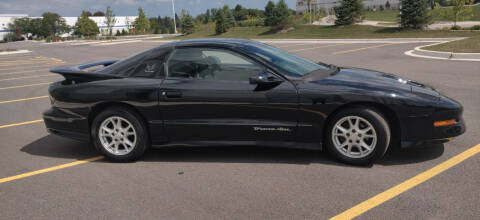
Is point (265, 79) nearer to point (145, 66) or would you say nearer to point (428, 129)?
point (145, 66)

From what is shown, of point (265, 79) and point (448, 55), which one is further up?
point (265, 79)

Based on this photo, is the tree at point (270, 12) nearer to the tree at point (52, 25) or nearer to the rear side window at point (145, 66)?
the rear side window at point (145, 66)

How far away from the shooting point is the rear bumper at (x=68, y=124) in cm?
489

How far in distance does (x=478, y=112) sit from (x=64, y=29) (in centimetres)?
12088

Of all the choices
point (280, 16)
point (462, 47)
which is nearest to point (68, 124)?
point (462, 47)

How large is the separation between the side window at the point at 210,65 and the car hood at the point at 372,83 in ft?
2.17

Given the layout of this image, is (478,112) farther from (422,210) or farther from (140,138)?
(140,138)

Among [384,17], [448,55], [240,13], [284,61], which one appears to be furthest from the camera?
[240,13]

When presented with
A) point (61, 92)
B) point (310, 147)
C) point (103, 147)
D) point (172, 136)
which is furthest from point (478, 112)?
point (61, 92)

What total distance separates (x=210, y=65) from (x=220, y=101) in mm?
507

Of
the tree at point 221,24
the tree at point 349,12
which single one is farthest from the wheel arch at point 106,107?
the tree at point 221,24

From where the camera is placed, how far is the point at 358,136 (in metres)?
4.18

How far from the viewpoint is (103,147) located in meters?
4.79

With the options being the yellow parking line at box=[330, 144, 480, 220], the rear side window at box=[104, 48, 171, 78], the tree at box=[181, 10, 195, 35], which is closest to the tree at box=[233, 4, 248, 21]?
the tree at box=[181, 10, 195, 35]
